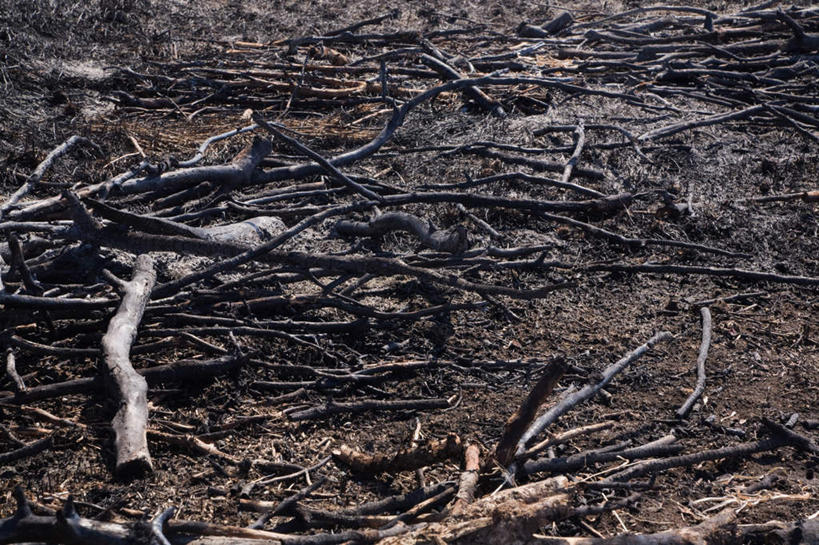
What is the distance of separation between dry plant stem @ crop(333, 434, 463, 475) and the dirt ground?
59 mm

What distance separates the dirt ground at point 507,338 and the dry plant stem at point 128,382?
11cm

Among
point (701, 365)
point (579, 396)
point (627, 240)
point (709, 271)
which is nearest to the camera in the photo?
point (579, 396)

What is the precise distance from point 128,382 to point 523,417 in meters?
1.48

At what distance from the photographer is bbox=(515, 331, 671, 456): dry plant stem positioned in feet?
9.81

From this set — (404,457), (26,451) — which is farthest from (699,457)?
(26,451)

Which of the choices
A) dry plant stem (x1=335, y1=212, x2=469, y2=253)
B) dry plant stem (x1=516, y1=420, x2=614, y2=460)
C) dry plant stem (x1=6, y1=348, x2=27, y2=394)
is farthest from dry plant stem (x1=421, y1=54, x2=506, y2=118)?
dry plant stem (x1=6, y1=348, x2=27, y2=394)

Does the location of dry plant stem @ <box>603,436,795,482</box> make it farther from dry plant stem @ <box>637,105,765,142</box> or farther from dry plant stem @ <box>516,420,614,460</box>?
dry plant stem @ <box>637,105,765,142</box>

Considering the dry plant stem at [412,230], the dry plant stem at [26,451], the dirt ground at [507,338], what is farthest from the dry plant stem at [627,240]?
the dry plant stem at [26,451]

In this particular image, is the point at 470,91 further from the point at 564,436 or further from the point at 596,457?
the point at 596,457

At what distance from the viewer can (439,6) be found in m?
11.3

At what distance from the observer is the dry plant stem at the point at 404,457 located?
110 inches

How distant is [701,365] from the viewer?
3.82m

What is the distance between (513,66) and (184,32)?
4.12 meters

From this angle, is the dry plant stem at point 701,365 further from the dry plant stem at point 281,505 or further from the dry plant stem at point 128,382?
the dry plant stem at point 128,382
